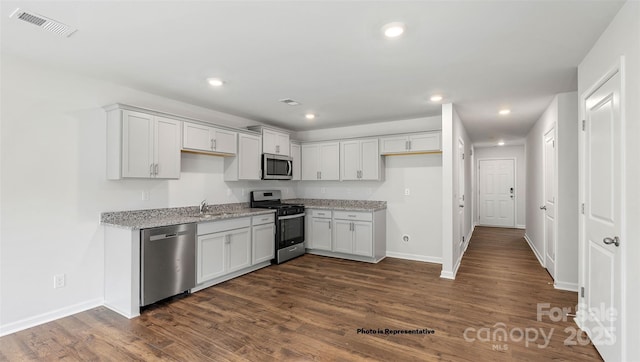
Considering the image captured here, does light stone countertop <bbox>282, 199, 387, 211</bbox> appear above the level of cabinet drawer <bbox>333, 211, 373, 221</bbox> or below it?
above

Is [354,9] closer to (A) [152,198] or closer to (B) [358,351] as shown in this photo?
(B) [358,351]

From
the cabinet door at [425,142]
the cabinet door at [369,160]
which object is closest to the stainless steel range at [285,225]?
the cabinet door at [369,160]

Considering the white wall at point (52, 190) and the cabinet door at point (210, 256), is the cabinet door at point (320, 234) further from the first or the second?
the white wall at point (52, 190)

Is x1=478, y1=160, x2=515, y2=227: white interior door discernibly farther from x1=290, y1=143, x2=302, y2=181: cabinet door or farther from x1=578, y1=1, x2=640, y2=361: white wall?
x1=578, y1=1, x2=640, y2=361: white wall

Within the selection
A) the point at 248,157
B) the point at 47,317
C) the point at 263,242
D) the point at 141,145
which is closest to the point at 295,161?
the point at 248,157

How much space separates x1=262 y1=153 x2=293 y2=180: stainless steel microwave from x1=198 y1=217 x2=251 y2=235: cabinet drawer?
3.23ft

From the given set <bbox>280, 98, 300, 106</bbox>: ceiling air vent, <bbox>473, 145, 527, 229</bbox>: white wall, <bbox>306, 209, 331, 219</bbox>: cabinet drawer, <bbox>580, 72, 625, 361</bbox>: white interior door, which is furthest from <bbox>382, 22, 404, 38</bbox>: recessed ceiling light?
<bbox>473, 145, 527, 229</bbox>: white wall

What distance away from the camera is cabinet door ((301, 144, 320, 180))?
586 centimetres

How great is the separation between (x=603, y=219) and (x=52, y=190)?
190 inches

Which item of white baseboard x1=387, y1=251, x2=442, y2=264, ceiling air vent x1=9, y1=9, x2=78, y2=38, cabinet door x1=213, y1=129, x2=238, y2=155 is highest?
ceiling air vent x1=9, y1=9, x2=78, y2=38

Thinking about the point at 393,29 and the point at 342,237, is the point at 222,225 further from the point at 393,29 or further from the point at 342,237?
the point at 393,29

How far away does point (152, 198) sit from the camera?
150 inches

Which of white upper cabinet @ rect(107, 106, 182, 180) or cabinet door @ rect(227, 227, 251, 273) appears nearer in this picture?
white upper cabinet @ rect(107, 106, 182, 180)

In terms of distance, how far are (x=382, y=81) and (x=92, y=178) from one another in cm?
332
